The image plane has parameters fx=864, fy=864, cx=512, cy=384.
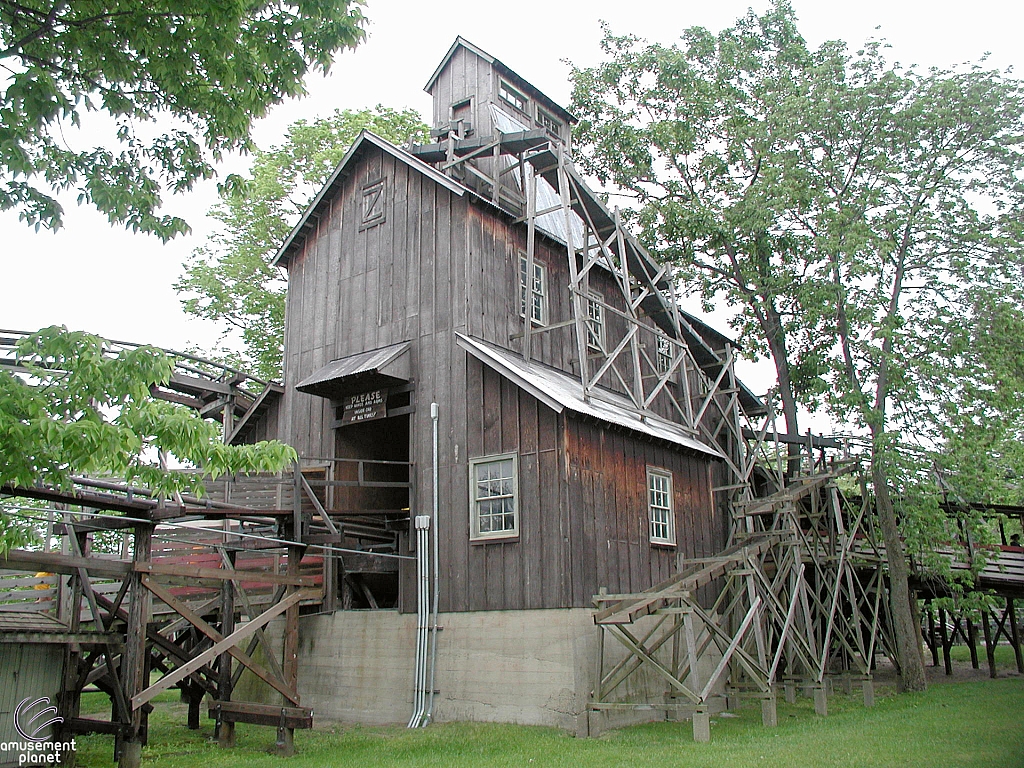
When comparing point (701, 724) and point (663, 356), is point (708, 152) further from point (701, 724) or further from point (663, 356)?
point (701, 724)

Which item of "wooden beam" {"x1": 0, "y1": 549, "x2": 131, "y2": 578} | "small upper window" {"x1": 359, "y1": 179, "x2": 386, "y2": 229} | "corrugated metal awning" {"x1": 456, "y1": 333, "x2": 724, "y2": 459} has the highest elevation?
"small upper window" {"x1": 359, "y1": 179, "x2": 386, "y2": 229}

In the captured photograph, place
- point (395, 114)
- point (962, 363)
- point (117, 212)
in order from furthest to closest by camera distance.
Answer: point (395, 114) → point (962, 363) → point (117, 212)

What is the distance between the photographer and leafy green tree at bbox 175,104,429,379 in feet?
97.7

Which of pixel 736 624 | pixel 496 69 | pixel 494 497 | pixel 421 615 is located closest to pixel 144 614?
pixel 421 615

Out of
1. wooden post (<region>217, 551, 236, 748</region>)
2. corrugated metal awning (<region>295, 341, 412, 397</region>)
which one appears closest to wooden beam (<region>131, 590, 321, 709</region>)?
wooden post (<region>217, 551, 236, 748</region>)

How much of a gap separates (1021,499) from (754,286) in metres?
11.1

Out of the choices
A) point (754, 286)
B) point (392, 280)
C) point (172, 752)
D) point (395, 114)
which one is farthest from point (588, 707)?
point (395, 114)

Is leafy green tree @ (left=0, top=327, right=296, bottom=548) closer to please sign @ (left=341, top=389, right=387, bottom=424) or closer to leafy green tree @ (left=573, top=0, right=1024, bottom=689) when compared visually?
please sign @ (left=341, top=389, right=387, bottom=424)

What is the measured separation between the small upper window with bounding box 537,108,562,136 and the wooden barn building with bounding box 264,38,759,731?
2.10 meters

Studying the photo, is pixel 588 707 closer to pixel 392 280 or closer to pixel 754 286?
pixel 392 280

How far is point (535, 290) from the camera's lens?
1930 centimetres

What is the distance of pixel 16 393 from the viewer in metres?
6.24

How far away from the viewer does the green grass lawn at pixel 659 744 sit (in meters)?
10.9

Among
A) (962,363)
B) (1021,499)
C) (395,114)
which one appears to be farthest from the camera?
(395,114)
